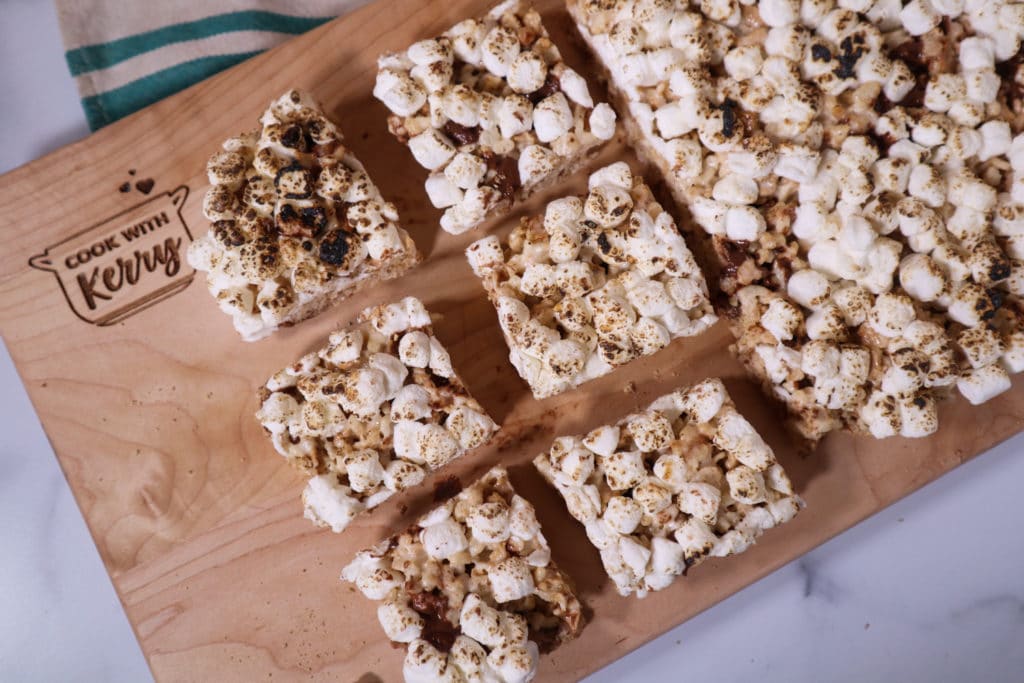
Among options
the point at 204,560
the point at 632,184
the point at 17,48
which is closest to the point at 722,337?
the point at 632,184

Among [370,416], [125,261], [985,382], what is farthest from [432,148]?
[985,382]

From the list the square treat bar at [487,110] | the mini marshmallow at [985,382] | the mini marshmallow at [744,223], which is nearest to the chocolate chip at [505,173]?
the square treat bar at [487,110]

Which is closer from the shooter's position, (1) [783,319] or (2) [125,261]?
(1) [783,319]

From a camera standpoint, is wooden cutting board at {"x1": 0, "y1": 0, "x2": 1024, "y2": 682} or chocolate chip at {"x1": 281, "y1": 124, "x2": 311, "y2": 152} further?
wooden cutting board at {"x1": 0, "y1": 0, "x2": 1024, "y2": 682}

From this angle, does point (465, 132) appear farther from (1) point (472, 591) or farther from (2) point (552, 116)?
(1) point (472, 591)

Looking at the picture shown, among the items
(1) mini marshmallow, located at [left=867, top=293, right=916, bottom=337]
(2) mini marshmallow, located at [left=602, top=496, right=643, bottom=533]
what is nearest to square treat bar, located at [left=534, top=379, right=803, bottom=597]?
(2) mini marshmallow, located at [left=602, top=496, right=643, bottom=533]

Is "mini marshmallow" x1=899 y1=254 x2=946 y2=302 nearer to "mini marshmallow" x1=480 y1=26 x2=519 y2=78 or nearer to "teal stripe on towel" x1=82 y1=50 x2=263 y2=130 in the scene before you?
"mini marshmallow" x1=480 y1=26 x2=519 y2=78
